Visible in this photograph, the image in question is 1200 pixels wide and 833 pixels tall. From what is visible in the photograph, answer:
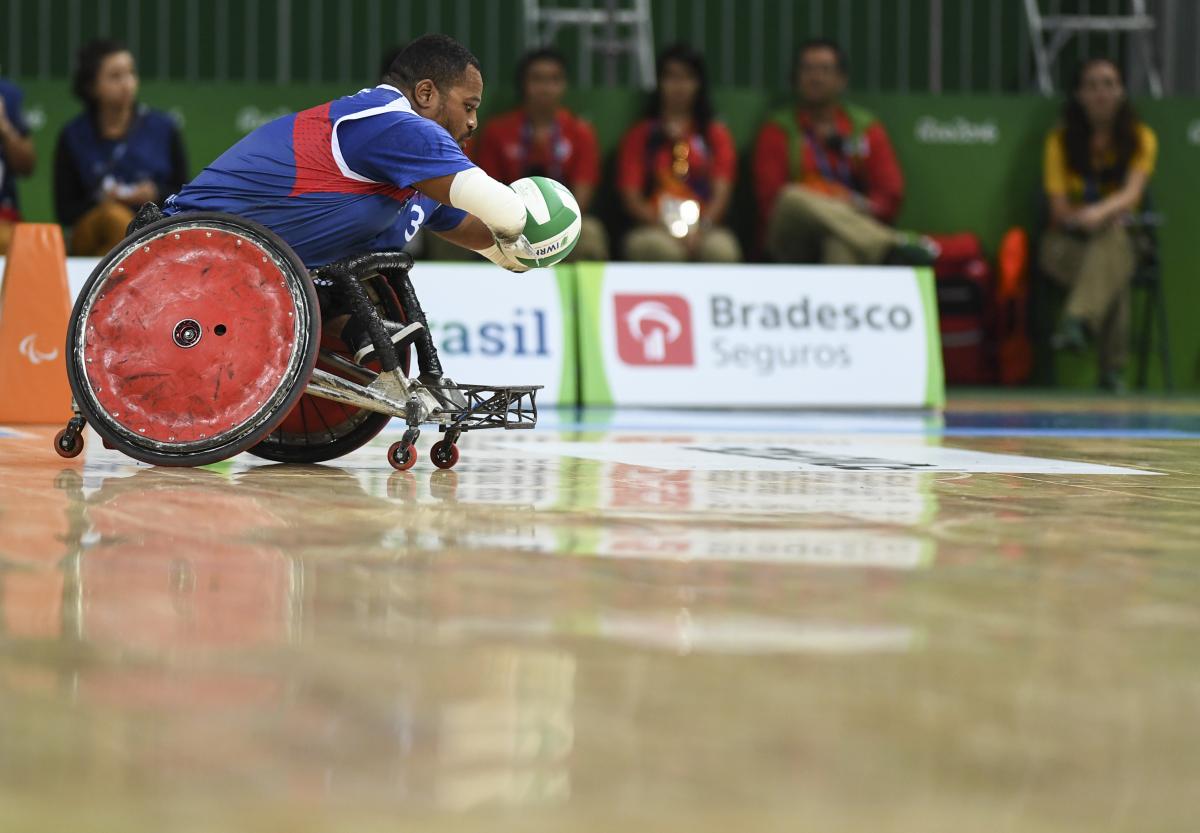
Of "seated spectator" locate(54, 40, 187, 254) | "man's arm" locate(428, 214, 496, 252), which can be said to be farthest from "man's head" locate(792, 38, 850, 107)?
"man's arm" locate(428, 214, 496, 252)

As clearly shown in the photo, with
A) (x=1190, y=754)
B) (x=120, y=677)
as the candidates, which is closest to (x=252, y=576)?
(x=120, y=677)

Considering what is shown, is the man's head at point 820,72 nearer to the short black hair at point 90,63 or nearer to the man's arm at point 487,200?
the short black hair at point 90,63

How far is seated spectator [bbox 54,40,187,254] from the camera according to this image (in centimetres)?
934

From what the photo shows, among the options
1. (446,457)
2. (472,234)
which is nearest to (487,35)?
(472,234)

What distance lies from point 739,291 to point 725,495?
5.44 metres

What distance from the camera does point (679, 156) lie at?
34.6 feet

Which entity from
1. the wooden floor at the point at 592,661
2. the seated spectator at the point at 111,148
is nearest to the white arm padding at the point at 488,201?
the wooden floor at the point at 592,661

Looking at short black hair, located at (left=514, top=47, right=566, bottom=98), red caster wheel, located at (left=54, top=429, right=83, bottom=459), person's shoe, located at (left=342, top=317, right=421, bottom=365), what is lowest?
red caster wheel, located at (left=54, top=429, right=83, bottom=459)

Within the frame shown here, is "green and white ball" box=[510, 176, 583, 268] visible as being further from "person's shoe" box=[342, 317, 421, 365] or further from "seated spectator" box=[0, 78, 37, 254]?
"seated spectator" box=[0, 78, 37, 254]

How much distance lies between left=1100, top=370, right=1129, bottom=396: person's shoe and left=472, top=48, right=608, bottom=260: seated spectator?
3615 millimetres

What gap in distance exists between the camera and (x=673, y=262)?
33.2ft

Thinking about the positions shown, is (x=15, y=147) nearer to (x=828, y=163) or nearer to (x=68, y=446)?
(x=828, y=163)

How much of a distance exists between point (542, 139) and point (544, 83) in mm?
348

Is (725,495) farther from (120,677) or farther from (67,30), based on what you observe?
(67,30)
